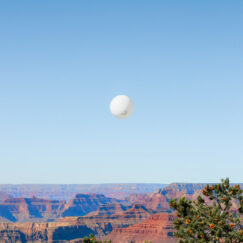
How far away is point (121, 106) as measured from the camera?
1097 inches

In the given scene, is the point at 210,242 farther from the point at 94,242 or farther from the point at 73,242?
the point at 73,242

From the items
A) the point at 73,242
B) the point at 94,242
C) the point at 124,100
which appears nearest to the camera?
the point at 94,242

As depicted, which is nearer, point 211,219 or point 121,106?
point 211,219

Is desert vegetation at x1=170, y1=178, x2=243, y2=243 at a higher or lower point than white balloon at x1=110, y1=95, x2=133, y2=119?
lower

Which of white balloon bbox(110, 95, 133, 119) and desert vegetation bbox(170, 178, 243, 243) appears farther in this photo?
white balloon bbox(110, 95, 133, 119)

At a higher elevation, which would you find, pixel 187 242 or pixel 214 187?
pixel 214 187

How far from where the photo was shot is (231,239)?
22344mm

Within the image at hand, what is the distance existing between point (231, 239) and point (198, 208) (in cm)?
287

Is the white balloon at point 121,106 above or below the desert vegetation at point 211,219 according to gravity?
above

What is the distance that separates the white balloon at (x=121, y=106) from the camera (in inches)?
1097

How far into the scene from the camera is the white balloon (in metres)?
27.9

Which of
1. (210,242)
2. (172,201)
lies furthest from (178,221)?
(210,242)

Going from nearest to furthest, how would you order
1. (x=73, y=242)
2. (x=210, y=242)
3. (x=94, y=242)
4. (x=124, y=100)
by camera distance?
1. (x=210, y=242)
2. (x=94, y=242)
3. (x=124, y=100)
4. (x=73, y=242)

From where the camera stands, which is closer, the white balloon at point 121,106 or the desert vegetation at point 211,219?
the desert vegetation at point 211,219
